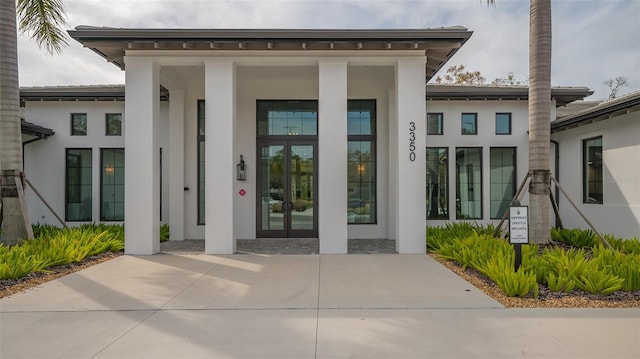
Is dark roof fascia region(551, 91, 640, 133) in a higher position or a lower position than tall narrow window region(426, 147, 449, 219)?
higher

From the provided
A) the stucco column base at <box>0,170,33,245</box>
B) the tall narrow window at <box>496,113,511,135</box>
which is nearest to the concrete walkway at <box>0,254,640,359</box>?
the stucco column base at <box>0,170,33,245</box>

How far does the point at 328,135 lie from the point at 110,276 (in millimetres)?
5351

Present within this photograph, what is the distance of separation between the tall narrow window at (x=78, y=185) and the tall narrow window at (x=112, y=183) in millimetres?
465

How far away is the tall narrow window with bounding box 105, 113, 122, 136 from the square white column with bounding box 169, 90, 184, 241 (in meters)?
2.79

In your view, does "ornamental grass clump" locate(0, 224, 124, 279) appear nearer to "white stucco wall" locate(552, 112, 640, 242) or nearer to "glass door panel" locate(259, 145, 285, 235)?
"glass door panel" locate(259, 145, 285, 235)

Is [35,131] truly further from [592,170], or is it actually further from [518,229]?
[592,170]

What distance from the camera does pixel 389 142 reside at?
11.4m

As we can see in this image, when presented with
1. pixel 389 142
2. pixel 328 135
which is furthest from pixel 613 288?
pixel 389 142

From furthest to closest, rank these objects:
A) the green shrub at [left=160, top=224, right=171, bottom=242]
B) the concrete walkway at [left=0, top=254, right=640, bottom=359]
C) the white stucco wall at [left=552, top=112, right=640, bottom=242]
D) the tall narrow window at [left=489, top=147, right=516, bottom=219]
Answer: the tall narrow window at [left=489, top=147, right=516, bottom=219] < the green shrub at [left=160, top=224, right=171, bottom=242] < the white stucco wall at [left=552, top=112, right=640, bottom=242] < the concrete walkway at [left=0, top=254, right=640, bottom=359]

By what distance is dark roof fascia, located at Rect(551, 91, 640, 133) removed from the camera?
349 inches

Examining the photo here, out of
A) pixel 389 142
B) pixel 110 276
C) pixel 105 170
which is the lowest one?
pixel 110 276

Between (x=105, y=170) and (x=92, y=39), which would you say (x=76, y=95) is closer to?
(x=105, y=170)

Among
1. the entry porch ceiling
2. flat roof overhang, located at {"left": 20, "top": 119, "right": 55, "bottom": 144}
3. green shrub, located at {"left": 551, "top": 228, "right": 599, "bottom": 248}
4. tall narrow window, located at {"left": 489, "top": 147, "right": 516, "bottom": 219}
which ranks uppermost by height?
the entry porch ceiling

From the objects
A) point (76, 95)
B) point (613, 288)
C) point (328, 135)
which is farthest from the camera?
point (76, 95)
